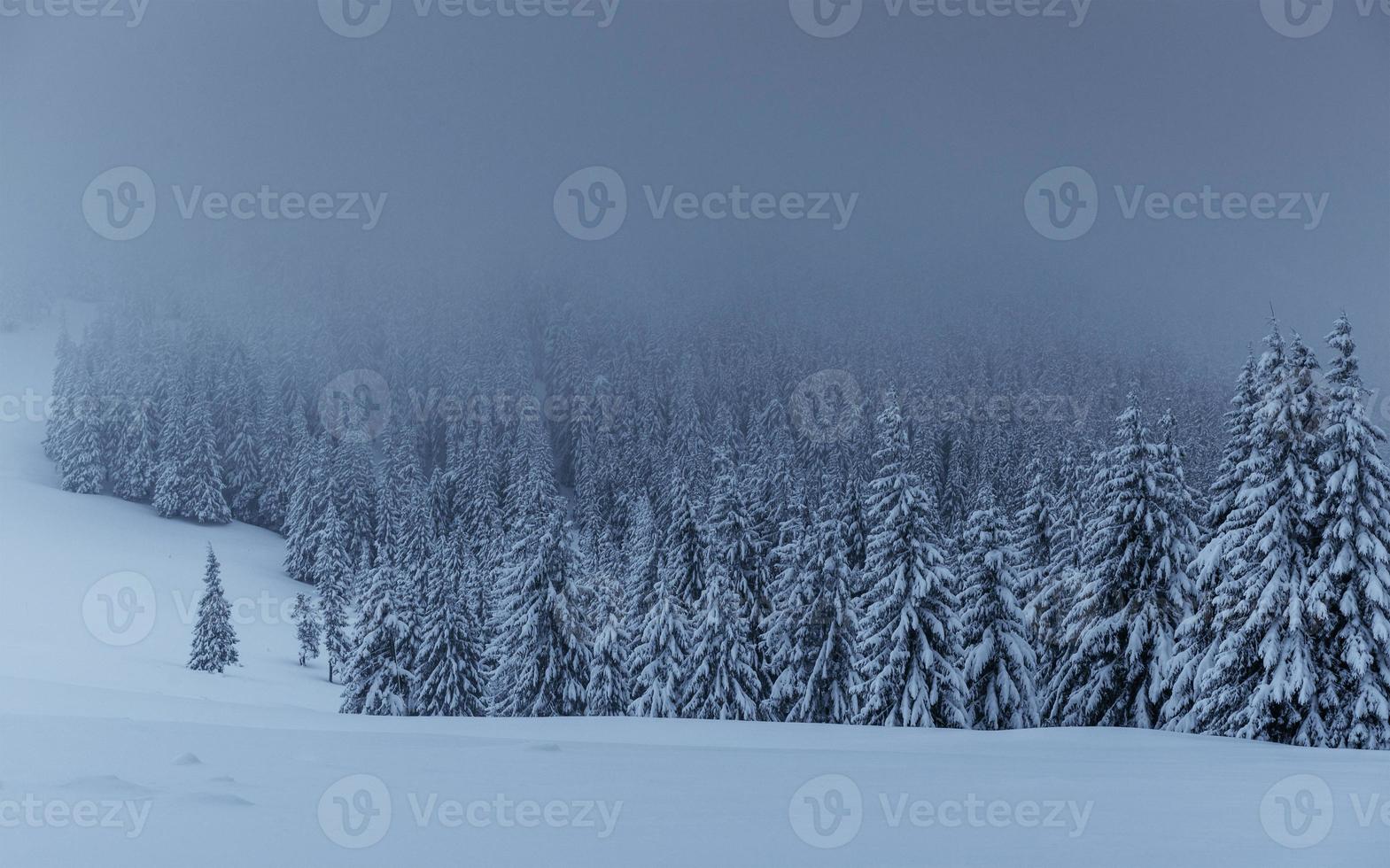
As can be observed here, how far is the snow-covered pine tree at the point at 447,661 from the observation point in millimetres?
33750

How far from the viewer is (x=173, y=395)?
83.8 meters

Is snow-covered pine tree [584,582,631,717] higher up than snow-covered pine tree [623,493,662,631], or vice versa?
snow-covered pine tree [623,493,662,631]

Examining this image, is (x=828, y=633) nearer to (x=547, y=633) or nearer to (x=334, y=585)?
(x=547, y=633)

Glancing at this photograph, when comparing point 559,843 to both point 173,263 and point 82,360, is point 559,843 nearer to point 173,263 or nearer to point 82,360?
point 82,360

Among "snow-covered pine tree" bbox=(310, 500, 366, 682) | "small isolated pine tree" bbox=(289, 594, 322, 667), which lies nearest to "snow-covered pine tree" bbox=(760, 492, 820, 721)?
"snow-covered pine tree" bbox=(310, 500, 366, 682)

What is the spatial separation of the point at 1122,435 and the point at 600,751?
1989cm

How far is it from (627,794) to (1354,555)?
17.2 m

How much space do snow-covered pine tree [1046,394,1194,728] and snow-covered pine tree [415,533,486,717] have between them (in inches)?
886

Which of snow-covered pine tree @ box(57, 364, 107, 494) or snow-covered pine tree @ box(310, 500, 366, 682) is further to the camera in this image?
snow-covered pine tree @ box(57, 364, 107, 494)

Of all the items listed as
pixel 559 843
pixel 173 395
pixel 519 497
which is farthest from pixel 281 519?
pixel 559 843

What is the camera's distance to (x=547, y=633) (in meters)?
33.0

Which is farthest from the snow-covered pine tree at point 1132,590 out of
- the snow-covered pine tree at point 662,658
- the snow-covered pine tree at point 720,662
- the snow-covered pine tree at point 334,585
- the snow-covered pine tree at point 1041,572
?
the snow-covered pine tree at point 334,585

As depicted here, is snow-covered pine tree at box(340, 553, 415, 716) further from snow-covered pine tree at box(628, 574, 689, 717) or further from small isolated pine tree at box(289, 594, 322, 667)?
small isolated pine tree at box(289, 594, 322, 667)

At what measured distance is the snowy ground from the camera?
20.1 feet
